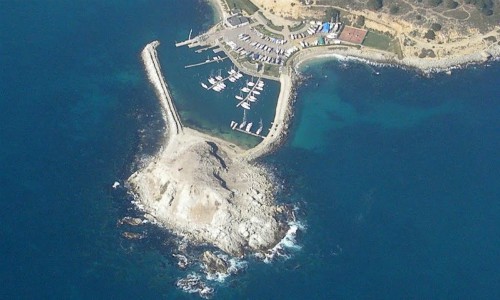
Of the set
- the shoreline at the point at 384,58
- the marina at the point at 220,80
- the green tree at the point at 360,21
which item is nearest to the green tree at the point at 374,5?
the green tree at the point at 360,21

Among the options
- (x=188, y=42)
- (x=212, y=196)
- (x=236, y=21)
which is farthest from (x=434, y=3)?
(x=212, y=196)

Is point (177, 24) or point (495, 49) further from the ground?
point (495, 49)

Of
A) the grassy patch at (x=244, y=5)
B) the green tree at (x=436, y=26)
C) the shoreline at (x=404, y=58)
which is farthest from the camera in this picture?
the grassy patch at (x=244, y=5)

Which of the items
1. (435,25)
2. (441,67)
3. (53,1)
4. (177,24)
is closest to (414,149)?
(441,67)

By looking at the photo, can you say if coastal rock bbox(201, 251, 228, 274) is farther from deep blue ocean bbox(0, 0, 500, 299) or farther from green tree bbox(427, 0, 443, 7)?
green tree bbox(427, 0, 443, 7)

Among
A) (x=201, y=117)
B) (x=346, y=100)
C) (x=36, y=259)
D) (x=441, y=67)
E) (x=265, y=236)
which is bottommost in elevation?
(x=36, y=259)

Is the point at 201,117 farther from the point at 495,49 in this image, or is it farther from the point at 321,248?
the point at 495,49

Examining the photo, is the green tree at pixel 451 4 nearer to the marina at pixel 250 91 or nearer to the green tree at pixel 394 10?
the green tree at pixel 394 10

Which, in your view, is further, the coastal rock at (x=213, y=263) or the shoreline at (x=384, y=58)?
the shoreline at (x=384, y=58)
